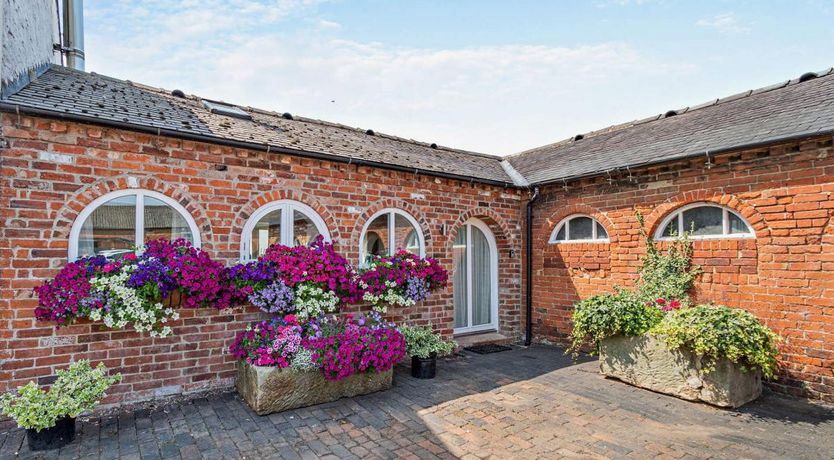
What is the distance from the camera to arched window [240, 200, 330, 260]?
5.57 metres

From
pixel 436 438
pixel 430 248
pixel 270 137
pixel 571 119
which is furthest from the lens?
pixel 571 119

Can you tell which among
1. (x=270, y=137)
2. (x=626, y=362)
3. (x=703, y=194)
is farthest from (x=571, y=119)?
(x=270, y=137)

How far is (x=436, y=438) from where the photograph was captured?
4.02 m

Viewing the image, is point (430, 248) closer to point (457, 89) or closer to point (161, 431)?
point (457, 89)

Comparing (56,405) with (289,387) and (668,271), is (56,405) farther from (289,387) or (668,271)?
(668,271)

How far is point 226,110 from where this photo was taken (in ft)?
21.9

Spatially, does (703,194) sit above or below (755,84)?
below

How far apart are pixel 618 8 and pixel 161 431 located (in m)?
7.26

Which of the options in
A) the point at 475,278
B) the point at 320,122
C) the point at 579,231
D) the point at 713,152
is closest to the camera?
the point at 713,152

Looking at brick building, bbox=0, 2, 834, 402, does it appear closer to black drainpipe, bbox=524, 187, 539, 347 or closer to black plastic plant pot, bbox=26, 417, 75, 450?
black drainpipe, bbox=524, 187, 539, 347

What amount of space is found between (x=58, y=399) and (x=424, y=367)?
4060 millimetres

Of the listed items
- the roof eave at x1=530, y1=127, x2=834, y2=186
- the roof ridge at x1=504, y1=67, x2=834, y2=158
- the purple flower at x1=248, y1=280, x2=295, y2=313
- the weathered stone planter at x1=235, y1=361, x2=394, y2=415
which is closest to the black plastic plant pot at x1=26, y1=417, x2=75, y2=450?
the weathered stone planter at x1=235, y1=361, x2=394, y2=415

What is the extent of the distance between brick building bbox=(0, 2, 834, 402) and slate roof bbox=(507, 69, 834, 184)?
0.04 metres

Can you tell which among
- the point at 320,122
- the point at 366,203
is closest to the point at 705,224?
the point at 366,203
